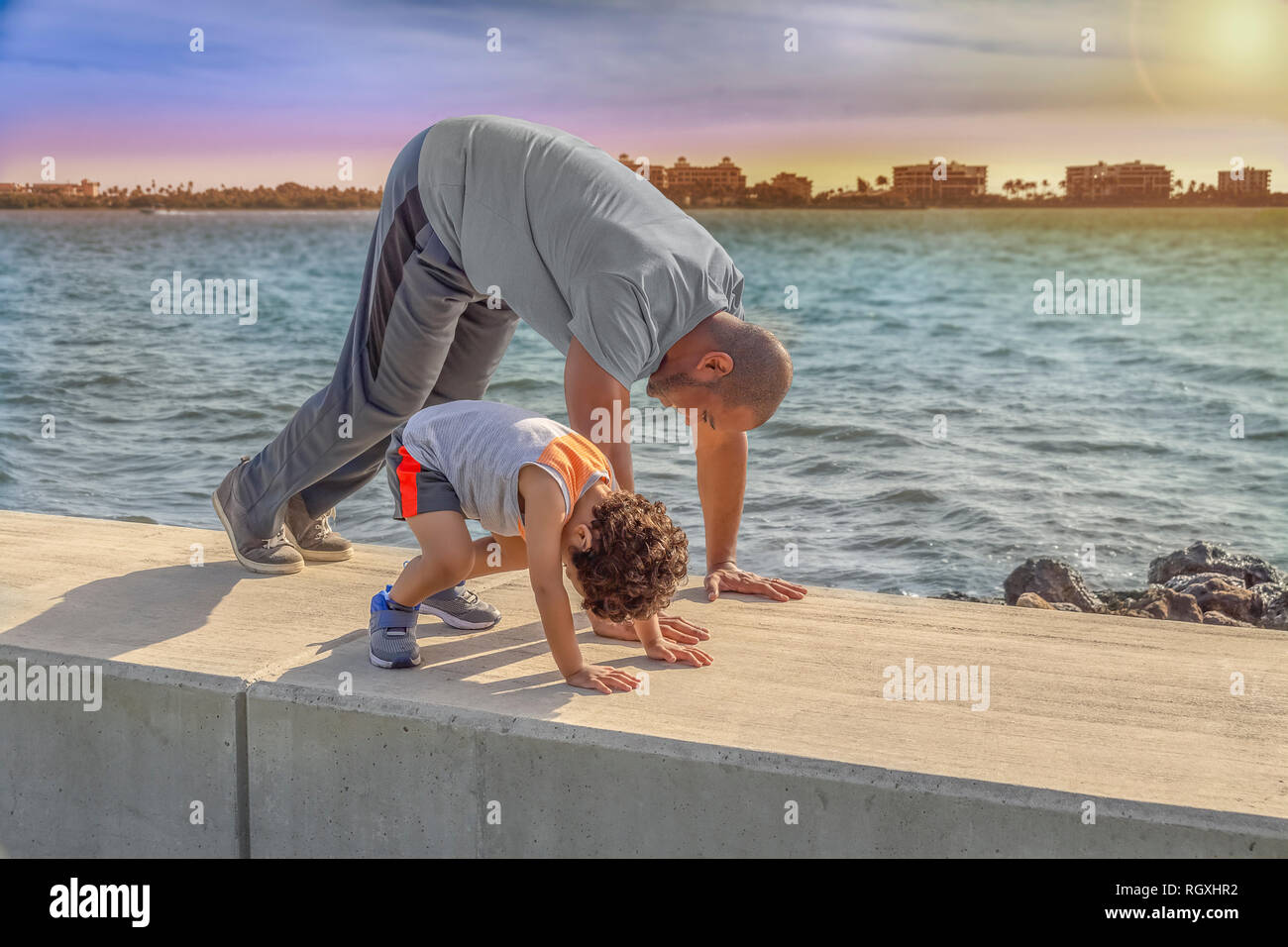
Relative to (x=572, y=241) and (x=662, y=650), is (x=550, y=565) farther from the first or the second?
(x=572, y=241)

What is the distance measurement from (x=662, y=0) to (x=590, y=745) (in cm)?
3760

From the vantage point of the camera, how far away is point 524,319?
3207 mm

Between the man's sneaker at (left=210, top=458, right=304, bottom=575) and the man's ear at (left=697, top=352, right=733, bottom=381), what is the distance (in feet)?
5.10

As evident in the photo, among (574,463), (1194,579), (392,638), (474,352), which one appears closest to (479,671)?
(392,638)

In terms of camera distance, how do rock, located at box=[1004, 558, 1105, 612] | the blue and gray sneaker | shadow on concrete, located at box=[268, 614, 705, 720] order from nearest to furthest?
shadow on concrete, located at box=[268, 614, 705, 720] → the blue and gray sneaker → rock, located at box=[1004, 558, 1105, 612]

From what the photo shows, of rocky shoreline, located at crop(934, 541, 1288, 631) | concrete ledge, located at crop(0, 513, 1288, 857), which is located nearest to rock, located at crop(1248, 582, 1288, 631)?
rocky shoreline, located at crop(934, 541, 1288, 631)

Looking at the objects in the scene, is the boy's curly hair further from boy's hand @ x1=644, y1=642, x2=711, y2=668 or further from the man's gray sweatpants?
the man's gray sweatpants

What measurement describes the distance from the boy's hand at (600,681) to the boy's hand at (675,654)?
0.24m

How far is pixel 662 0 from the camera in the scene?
1460 inches

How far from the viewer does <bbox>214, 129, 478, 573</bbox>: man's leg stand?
346 cm

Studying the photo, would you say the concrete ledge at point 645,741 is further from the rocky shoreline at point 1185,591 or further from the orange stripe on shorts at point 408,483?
the rocky shoreline at point 1185,591

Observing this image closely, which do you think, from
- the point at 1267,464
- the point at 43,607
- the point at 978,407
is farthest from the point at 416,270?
the point at 978,407

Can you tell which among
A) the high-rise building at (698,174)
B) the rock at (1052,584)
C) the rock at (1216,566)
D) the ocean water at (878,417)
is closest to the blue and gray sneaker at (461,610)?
the ocean water at (878,417)
